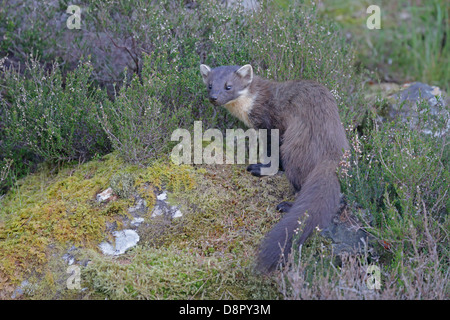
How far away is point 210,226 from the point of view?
4.30 metres

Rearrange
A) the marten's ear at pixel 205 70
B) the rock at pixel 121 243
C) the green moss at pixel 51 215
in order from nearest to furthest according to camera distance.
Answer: the green moss at pixel 51 215 → the rock at pixel 121 243 → the marten's ear at pixel 205 70

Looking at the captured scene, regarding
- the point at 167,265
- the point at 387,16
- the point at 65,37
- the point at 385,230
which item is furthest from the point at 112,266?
the point at 387,16

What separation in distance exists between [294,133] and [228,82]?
889 millimetres

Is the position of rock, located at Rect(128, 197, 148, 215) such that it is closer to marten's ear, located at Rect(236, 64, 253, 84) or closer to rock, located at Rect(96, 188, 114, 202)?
rock, located at Rect(96, 188, 114, 202)

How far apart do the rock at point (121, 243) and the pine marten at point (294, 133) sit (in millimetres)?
1196

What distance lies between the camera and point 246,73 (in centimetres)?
504

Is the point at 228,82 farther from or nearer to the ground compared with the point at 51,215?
farther from the ground

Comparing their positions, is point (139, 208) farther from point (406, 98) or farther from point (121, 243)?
point (406, 98)

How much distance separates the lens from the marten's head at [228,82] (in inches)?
194

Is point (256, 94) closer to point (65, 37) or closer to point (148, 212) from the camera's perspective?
point (148, 212)

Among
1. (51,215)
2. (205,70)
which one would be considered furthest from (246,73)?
(51,215)

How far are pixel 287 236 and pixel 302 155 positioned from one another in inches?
43.3

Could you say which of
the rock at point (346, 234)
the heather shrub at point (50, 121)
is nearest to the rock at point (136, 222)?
the heather shrub at point (50, 121)

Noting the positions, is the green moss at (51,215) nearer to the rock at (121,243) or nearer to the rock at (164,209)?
the rock at (121,243)
